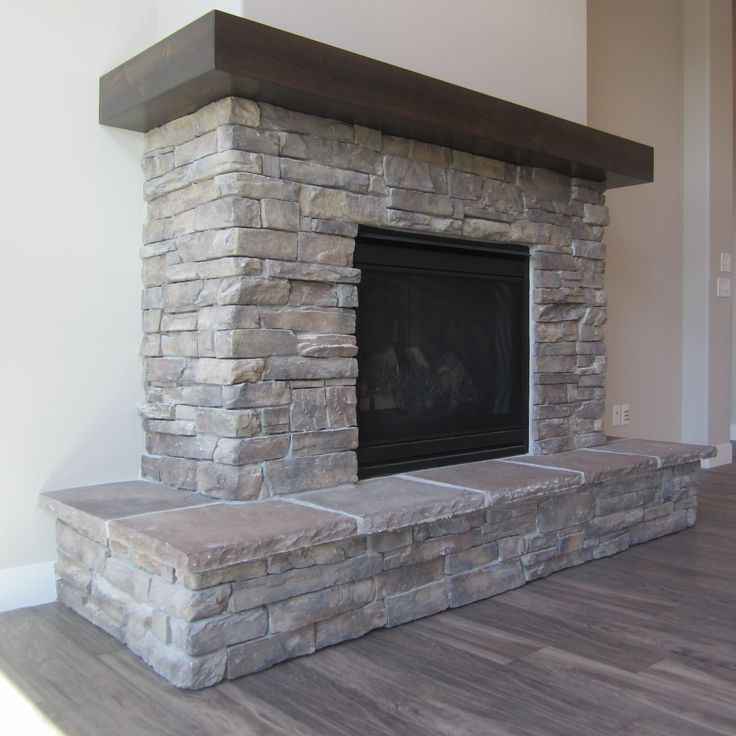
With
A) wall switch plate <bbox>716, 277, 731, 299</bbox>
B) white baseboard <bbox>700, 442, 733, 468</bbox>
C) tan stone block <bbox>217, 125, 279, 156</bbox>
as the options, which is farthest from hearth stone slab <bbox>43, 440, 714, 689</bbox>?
wall switch plate <bbox>716, 277, 731, 299</bbox>

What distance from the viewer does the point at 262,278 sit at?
2.15m

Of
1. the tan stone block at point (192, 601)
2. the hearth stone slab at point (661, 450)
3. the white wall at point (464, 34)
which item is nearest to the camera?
the tan stone block at point (192, 601)

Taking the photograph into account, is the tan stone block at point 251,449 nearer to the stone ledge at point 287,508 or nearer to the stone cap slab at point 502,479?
the stone ledge at point 287,508

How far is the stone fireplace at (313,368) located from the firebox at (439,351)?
11 mm

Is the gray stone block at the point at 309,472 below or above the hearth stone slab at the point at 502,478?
above

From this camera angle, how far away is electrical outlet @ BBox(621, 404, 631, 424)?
4.10 m

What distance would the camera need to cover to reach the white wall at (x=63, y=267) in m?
2.22

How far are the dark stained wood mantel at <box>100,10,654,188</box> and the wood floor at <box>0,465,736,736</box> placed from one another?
1427 mm

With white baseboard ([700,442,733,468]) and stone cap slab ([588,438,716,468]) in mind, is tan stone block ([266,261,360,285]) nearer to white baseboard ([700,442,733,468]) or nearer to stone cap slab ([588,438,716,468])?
stone cap slab ([588,438,716,468])

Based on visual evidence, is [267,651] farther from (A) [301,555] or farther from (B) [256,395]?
(B) [256,395]

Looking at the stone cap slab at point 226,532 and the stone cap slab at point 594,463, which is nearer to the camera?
the stone cap slab at point 226,532

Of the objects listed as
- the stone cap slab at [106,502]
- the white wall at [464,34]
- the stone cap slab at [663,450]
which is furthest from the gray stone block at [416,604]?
the white wall at [464,34]

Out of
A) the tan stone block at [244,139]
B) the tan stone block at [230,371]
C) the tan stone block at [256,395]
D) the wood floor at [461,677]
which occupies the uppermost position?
the tan stone block at [244,139]

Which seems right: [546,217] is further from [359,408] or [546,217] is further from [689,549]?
[689,549]
